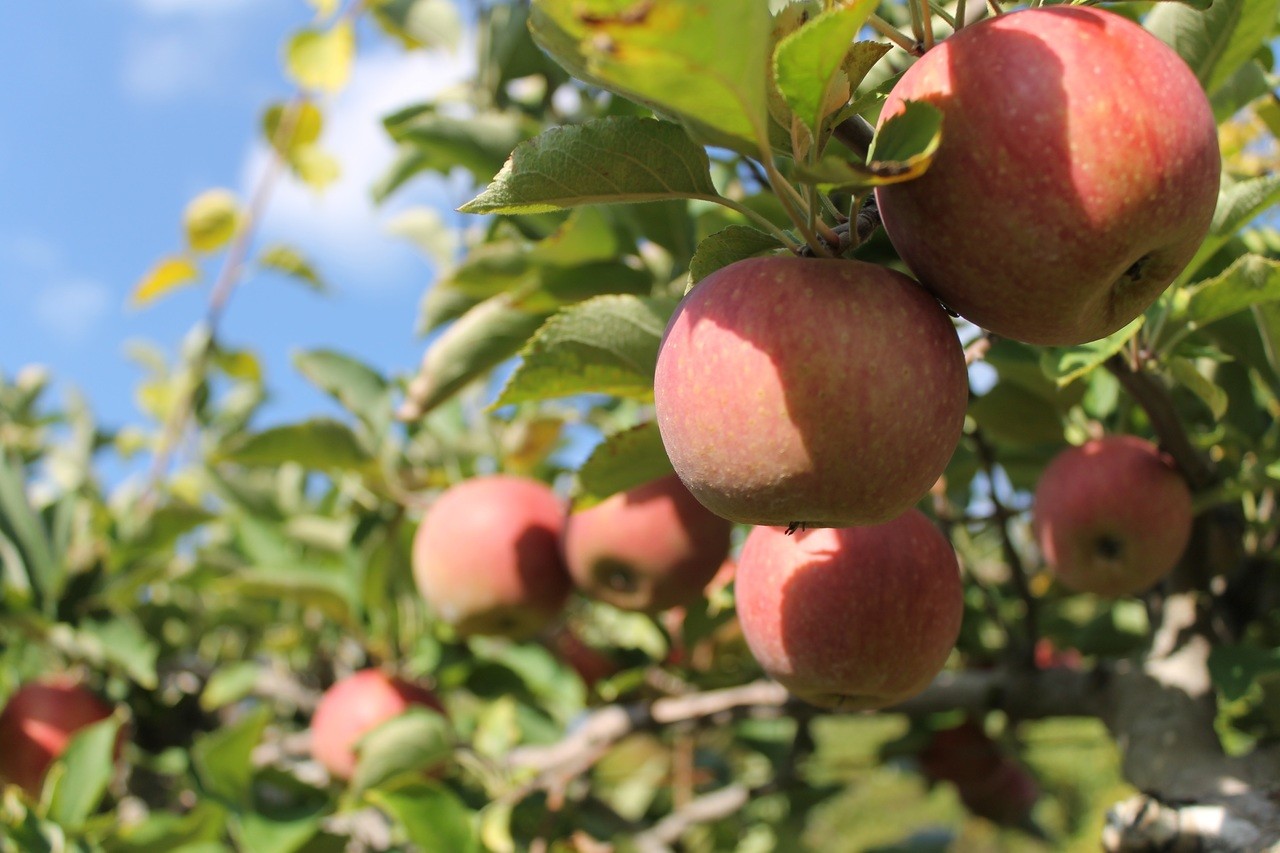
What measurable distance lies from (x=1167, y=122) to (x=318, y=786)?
169 centimetres

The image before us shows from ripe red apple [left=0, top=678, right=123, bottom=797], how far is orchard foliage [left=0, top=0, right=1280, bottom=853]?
0.09m

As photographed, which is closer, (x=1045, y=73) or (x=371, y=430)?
(x=1045, y=73)

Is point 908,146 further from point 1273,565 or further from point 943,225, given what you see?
point 1273,565

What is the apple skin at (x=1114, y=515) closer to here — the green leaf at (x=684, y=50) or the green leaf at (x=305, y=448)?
the green leaf at (x=684, y=50)

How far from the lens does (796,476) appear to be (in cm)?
65

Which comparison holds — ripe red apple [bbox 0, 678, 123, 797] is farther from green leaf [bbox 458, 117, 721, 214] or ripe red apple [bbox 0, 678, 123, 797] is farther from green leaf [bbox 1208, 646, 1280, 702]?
green leaf [bbox 1208, 646, 1280, 702]

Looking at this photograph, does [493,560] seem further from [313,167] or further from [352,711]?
[313,167]

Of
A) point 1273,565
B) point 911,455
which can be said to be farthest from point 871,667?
point 1273,565

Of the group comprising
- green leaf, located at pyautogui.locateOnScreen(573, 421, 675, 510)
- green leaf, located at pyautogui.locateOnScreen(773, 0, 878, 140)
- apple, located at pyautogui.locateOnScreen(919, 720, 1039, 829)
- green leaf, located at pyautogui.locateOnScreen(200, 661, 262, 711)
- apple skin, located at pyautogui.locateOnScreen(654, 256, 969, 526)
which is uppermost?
green leaf, located at pyautogui.locateOnScreen(773, 0, 878, 140)

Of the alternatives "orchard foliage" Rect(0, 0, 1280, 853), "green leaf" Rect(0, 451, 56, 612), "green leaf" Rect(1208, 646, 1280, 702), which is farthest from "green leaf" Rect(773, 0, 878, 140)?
"green leaf" Rect(0, 451, 56, 612)

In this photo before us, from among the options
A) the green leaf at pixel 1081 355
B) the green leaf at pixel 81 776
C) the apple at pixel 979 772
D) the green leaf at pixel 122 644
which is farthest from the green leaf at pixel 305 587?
the green leaf at pixel 1081 355

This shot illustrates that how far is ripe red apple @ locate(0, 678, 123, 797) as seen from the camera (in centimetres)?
183

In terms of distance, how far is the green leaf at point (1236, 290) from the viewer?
88 centimetres

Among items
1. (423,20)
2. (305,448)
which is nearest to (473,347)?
(305,448)
